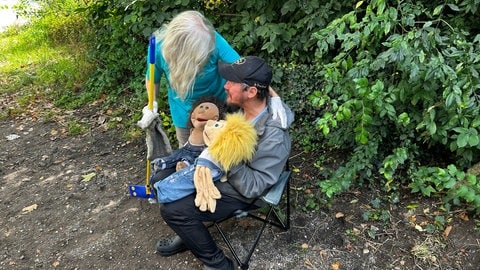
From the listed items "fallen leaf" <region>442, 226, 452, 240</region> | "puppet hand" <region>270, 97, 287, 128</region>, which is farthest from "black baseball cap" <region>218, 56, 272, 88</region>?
"fallen leaf" <region>442, 226, 452, 240</region>

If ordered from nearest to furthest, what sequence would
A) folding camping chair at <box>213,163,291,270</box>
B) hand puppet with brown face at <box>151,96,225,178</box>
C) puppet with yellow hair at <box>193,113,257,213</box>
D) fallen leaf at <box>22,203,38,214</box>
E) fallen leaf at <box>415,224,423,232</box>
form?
puppet with yellow hair at <box>193,113,257,213</box>
folding camping chair at <box>213,163,291,270</box>
hand puppet with brown face at <box>151,96,225,178</box>
fallen leaf at <box>415,224,423,232</box>
fallen leaf at <box>22,203,38,214</box>

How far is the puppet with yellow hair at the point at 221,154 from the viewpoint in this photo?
2.35 metres

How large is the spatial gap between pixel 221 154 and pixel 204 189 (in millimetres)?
232

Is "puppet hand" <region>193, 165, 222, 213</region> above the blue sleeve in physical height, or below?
below

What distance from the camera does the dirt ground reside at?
9.61 feet

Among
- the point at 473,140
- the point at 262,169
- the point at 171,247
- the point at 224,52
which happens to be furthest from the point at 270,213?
the point at 473,140

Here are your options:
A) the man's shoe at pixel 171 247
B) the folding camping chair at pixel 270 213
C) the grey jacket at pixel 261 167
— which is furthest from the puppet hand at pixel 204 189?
the man's shoe at pixel 171 247

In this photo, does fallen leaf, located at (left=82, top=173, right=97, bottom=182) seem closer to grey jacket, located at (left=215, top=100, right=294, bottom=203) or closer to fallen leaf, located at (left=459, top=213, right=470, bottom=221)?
grey jacket, located at (left=215, top=100, right=294, bottom=203)

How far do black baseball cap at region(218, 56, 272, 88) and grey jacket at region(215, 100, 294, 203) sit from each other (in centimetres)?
22

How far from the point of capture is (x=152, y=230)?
3.26 metres

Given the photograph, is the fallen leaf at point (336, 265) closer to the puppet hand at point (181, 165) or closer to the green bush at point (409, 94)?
the green bush at point (409, 94)

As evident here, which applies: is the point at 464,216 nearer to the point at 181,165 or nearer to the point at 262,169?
the point at 262,169

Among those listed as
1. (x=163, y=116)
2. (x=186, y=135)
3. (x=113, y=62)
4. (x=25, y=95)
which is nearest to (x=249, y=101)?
(x=186, y=135)

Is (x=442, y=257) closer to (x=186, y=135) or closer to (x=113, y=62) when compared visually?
(x=186, y=135)
